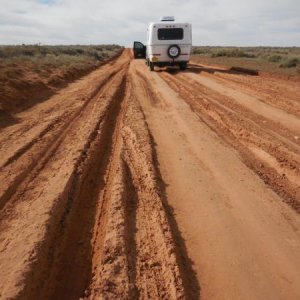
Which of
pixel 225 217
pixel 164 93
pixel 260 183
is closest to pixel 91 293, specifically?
pixel 225 217

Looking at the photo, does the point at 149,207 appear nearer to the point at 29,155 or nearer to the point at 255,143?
the point at 29,155

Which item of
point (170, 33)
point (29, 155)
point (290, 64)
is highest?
point (170, 33)

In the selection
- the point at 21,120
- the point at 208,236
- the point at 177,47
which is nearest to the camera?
the point at 208,236

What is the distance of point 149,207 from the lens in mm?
5516

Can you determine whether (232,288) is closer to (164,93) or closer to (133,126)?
(133,126)

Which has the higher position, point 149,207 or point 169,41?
point 169,41

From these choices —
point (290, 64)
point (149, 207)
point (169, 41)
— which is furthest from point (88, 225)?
point (290, 64)

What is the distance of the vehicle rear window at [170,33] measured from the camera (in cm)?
2330

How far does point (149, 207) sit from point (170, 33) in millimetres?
19221

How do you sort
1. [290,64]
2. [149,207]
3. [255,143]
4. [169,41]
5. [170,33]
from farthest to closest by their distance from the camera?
[290,64] < [169,41] < [170,33] < [255,143] < [149,207]

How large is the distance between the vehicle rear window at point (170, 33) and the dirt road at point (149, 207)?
13.7m

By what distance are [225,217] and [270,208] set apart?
2.23 ft

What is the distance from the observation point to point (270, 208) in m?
5.57

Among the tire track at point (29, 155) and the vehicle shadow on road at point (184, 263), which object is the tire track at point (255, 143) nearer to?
the vehicle shadow on road at point (184, 263)
